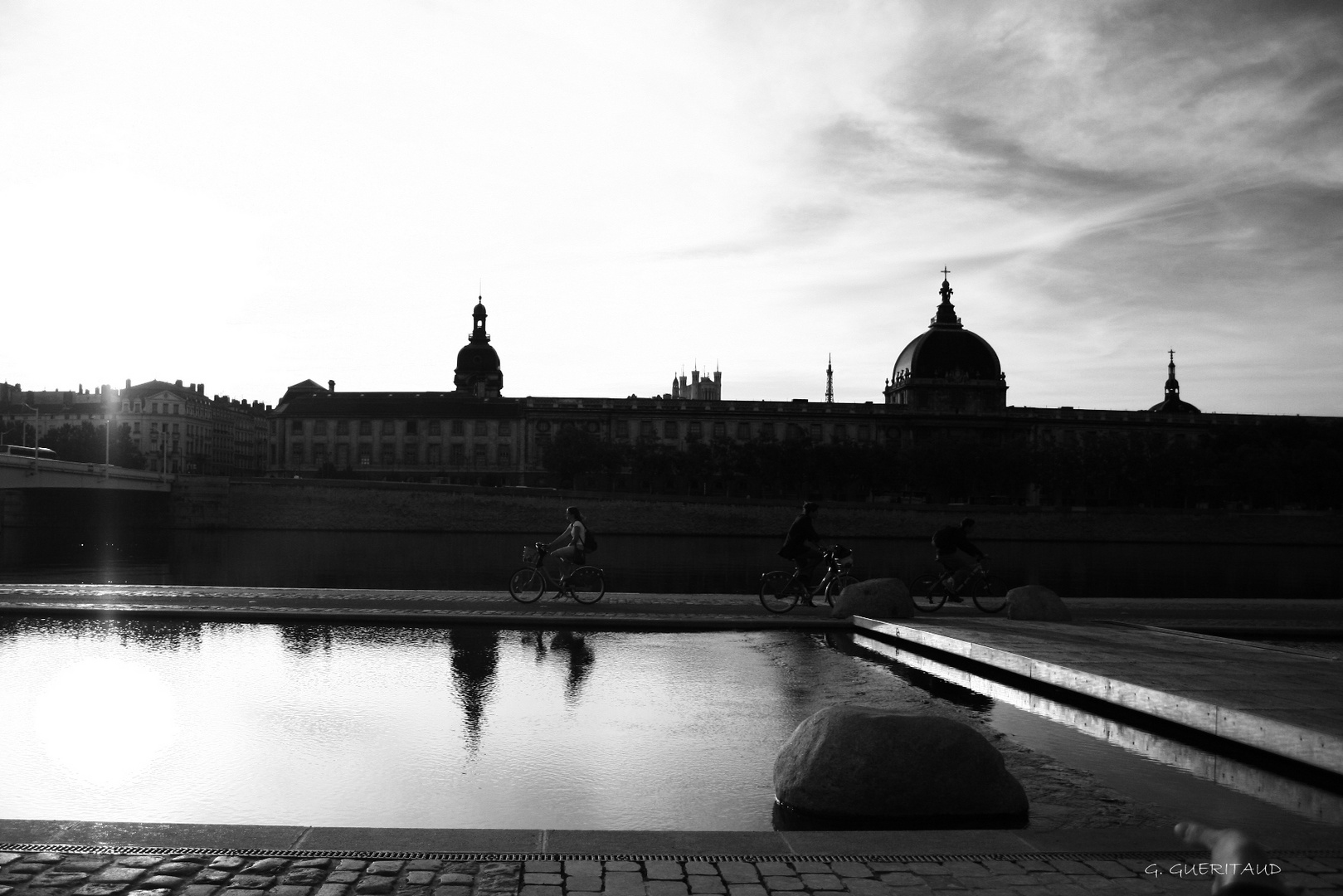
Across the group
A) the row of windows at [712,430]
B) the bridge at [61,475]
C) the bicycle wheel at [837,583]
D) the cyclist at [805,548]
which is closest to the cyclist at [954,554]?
the bicycle wheel at [837,583]

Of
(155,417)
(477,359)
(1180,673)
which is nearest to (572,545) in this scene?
(1180,673)

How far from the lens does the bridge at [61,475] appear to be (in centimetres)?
5956

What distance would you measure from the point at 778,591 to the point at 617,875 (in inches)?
553

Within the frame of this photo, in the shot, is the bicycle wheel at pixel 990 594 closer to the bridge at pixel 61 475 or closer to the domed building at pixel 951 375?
the bridge at pixel 61 475

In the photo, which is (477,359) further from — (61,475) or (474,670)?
(474,670)

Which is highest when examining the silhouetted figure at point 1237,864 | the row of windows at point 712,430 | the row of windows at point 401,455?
the row of windows at point 712,430

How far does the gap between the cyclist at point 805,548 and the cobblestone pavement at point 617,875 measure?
13705mm

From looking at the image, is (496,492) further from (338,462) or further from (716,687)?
(716,687)

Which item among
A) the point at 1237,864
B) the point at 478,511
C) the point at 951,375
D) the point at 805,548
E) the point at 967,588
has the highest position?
the point at 951,375

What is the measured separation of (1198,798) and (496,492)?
7974 centimetres

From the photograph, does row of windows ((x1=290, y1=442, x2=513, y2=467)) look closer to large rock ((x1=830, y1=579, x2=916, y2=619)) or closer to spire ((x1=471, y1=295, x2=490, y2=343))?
spire ((x1=471, y1=295, x2=490, y2=343))

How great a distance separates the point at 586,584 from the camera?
20188 mm

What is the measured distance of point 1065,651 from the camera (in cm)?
1341

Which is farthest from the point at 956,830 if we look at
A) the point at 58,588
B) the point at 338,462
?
the point at 338,462
